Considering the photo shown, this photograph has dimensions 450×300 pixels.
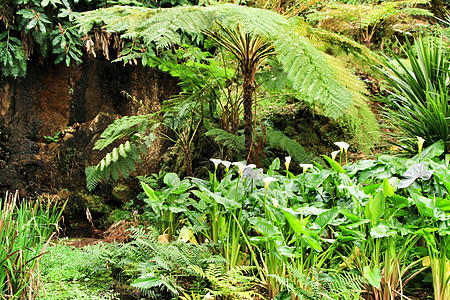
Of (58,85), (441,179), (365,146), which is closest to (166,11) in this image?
(365,146)

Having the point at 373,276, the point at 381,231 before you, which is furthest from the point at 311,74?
the point at 373,276

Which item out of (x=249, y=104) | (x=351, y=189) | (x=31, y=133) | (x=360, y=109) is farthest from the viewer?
(x=31, y=133)

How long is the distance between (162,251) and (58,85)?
4238 millimetres

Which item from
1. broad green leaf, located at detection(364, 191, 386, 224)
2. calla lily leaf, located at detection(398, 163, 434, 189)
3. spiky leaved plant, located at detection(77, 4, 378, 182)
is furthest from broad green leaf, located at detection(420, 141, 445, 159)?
broad green leaf, located at detection(364, 191, 386, 224)

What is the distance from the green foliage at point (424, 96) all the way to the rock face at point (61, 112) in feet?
10.2

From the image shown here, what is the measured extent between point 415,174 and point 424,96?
3.75 feet

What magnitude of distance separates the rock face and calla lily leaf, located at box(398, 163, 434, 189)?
3.51m

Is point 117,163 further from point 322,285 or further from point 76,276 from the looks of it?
point 322,285

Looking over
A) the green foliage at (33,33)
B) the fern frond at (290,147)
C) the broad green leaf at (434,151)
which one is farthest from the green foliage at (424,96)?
the green foliage at (33,33)

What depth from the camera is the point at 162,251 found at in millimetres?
1916

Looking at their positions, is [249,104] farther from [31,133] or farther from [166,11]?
[31,133]

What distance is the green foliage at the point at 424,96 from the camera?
2.25 metres

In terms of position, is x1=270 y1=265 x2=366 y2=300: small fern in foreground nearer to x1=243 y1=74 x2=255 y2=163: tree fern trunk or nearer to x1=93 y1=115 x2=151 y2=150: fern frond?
x1=243 y1=74 x2=255 y2=163: tree fern trunk

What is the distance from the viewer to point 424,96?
101 inches
